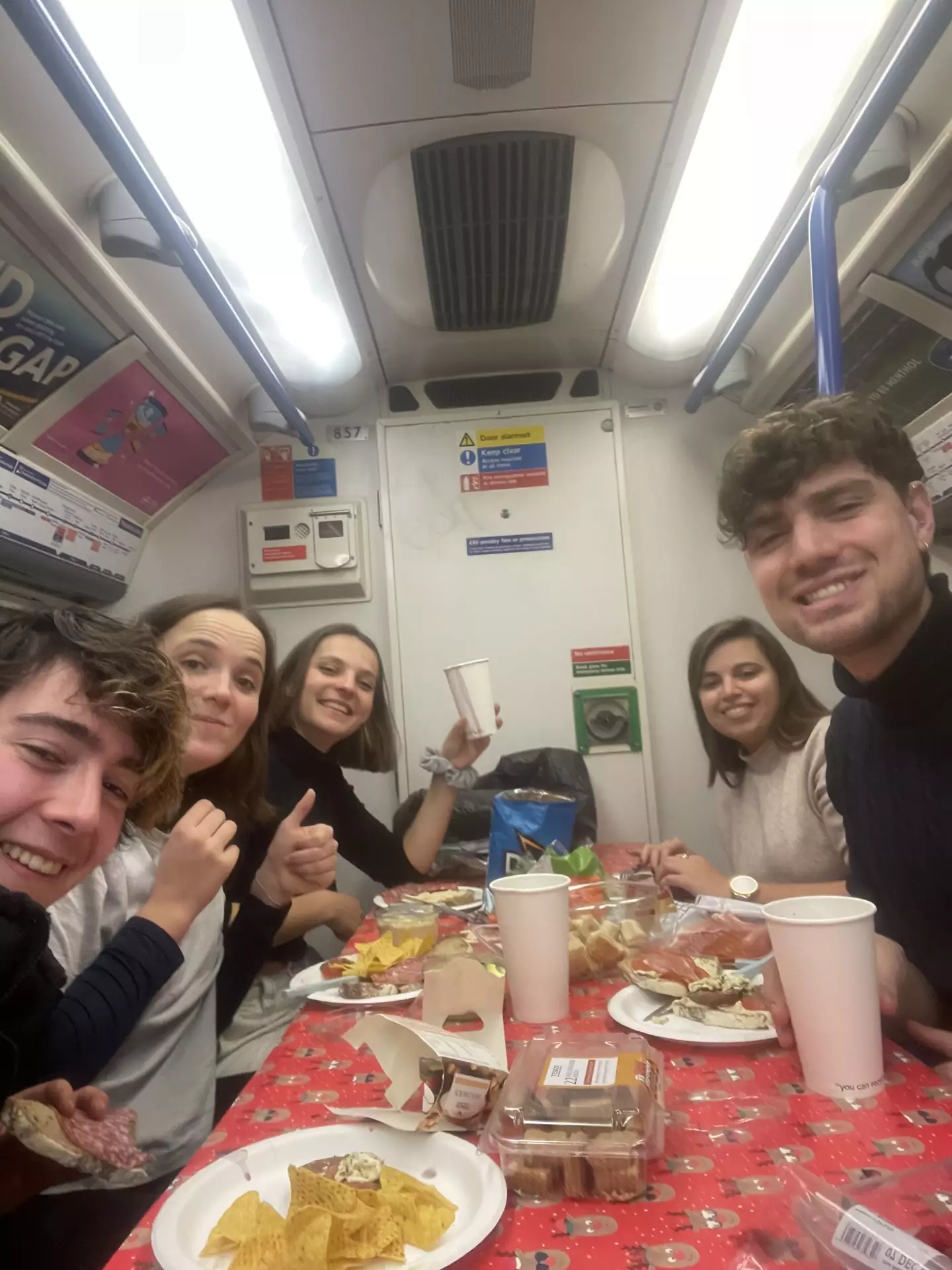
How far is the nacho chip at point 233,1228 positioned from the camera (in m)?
0.50

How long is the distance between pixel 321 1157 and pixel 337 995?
375mm

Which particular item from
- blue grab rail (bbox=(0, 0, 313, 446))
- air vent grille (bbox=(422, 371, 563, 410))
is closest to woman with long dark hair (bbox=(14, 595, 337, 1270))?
blue grab rail (bbox=(0, 0, 313, 446))

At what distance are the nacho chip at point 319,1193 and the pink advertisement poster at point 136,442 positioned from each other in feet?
5.77

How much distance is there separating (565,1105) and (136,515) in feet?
7.24

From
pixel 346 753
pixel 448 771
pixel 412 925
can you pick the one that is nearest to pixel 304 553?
pixel 346 753

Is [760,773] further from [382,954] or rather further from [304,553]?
[304,553]

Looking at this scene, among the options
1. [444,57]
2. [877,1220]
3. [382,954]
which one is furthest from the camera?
[444,57]

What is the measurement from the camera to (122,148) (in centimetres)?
118

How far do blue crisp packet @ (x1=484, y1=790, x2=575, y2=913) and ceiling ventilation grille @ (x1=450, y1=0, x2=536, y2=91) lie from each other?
1.32 metres

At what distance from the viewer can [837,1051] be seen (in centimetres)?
66

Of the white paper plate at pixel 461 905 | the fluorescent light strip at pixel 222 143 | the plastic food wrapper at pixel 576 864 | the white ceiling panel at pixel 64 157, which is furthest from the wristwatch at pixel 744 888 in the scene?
the white ceiling panel at pixel 64 157

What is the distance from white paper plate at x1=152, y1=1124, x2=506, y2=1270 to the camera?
485 mm

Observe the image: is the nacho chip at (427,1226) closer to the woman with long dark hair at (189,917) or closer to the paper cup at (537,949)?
the paper cup at (537,949)

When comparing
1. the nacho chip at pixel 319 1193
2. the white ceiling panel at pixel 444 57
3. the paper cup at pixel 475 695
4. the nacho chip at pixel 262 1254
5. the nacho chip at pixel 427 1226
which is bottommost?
the nacho chip at pixel 427 1226
